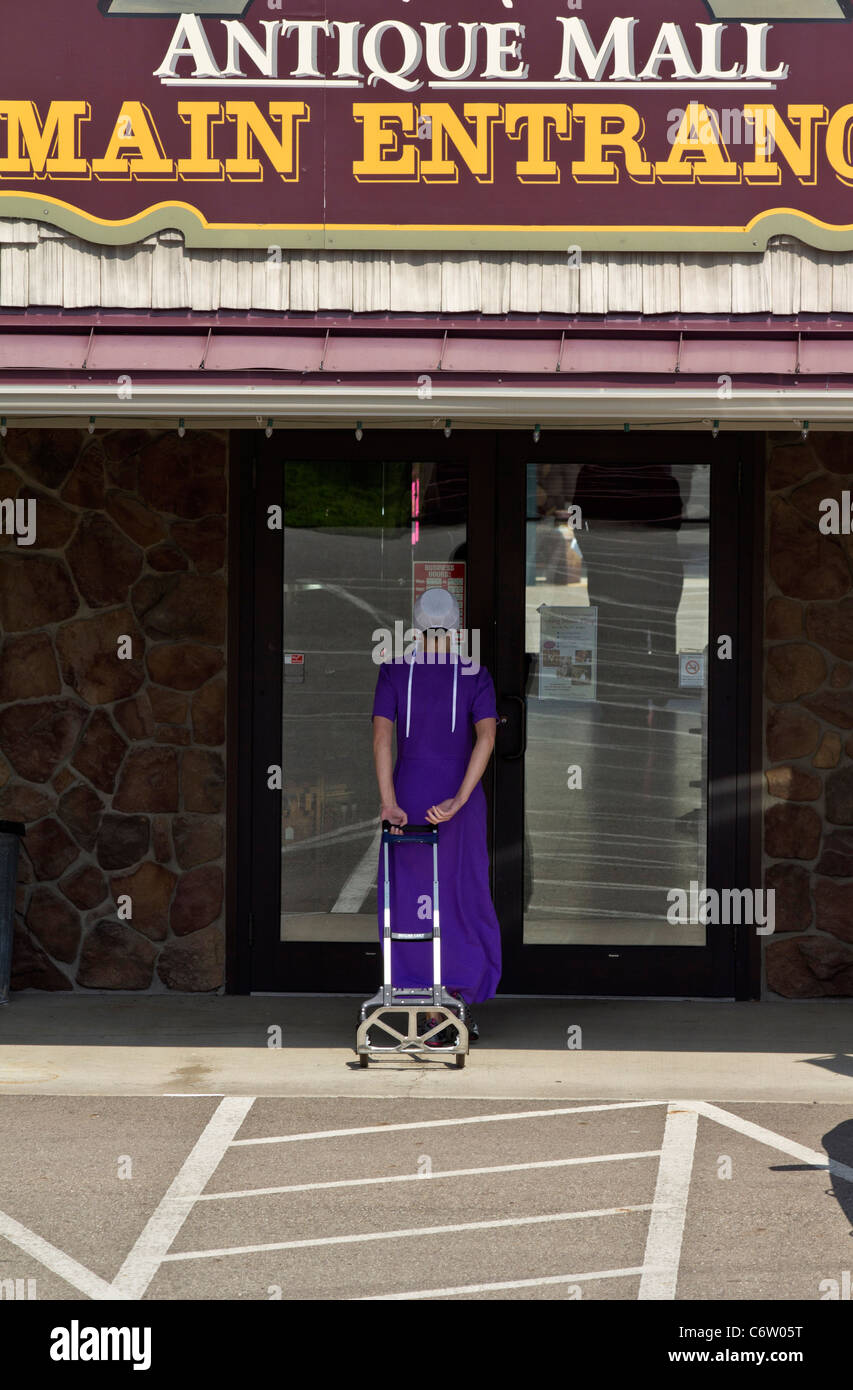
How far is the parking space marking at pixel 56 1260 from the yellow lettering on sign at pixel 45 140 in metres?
4.74

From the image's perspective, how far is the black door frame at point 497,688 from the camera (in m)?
8.45

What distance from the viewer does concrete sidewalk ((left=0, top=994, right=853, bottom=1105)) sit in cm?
685

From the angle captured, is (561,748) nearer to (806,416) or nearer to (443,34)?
(806,416)

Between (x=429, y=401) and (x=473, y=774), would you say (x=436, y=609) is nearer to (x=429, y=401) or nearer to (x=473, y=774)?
(x=473, y=774)

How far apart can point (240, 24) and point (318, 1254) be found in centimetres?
550

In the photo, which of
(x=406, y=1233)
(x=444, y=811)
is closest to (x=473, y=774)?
(x=444, y=811)

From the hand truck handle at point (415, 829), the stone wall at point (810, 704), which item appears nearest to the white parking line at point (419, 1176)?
the hand truck handle at point (415, 829)

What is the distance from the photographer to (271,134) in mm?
7617

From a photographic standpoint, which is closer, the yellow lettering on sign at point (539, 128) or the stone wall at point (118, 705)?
the yellow lettering on sign at point (539, 128)

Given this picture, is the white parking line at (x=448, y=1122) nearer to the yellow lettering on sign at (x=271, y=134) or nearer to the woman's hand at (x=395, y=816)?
the woman's hand at (x=395, y=816)

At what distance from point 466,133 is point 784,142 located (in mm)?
1450

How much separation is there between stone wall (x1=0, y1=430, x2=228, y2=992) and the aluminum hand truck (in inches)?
62.5

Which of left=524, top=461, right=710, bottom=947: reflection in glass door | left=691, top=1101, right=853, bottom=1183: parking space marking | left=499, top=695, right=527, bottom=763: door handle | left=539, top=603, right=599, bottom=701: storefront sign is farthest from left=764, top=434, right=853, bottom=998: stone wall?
left=691, top=1101, right=853, bottom=1183: parking space marking
